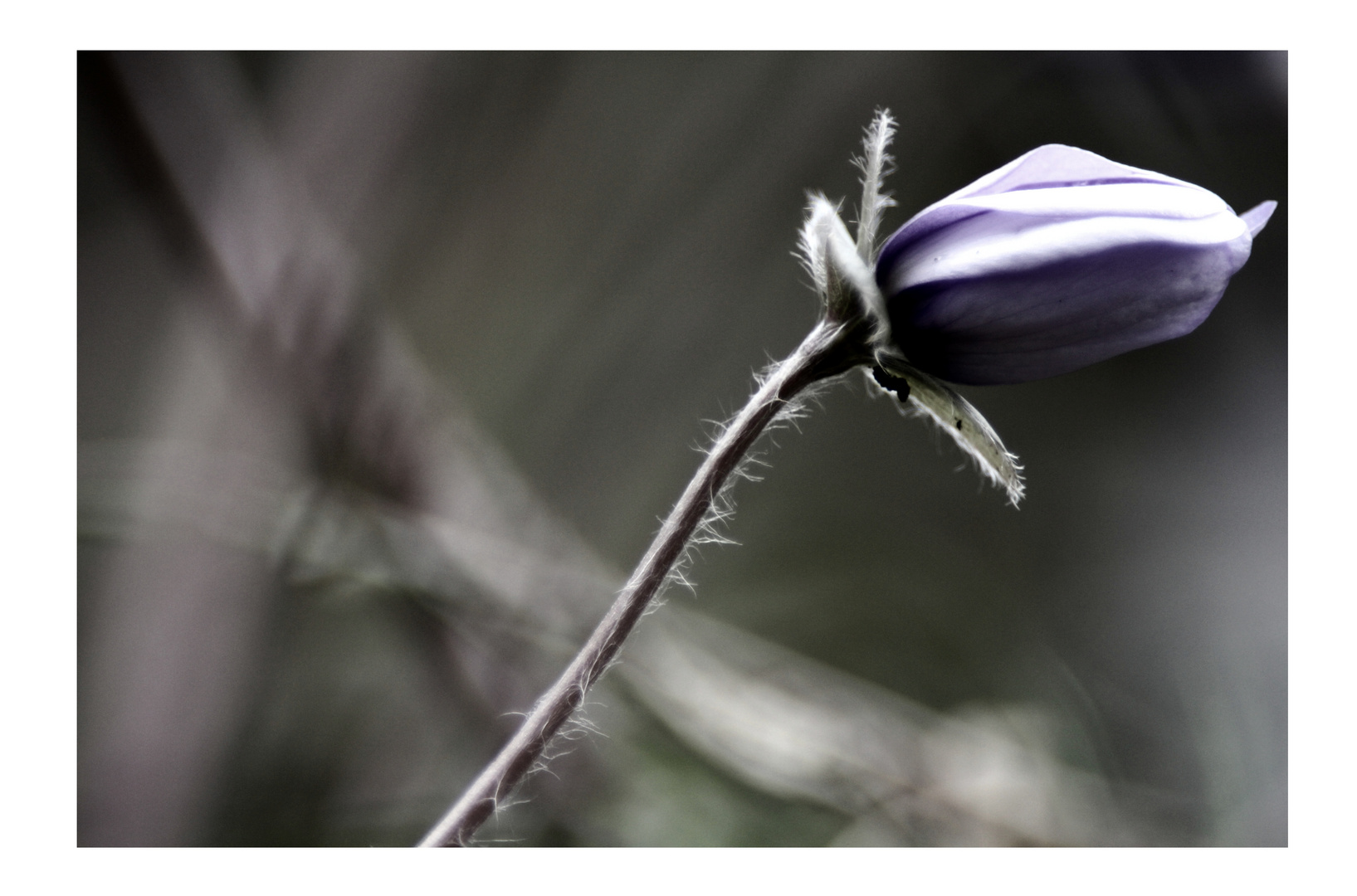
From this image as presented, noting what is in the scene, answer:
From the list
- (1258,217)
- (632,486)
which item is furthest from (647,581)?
(632,486)

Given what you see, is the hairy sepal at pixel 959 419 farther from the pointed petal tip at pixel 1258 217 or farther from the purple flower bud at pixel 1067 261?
the pointed petal tip at pixel 1258 217

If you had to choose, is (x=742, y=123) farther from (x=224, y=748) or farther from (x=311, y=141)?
(x=224, y=748)

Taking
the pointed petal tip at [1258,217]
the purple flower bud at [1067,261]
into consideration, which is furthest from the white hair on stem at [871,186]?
the pointed petal tip at [1258,217]

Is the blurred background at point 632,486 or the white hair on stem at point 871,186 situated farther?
the blurred background at point 632,486

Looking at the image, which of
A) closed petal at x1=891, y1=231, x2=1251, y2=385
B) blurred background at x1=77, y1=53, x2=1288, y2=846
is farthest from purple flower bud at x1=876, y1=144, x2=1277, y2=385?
blurred background at x1=77, y1=53, x2=1288, y2=846

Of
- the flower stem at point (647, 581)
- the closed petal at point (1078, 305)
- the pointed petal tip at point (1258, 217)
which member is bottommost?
the flower stem at point (647, 581)
